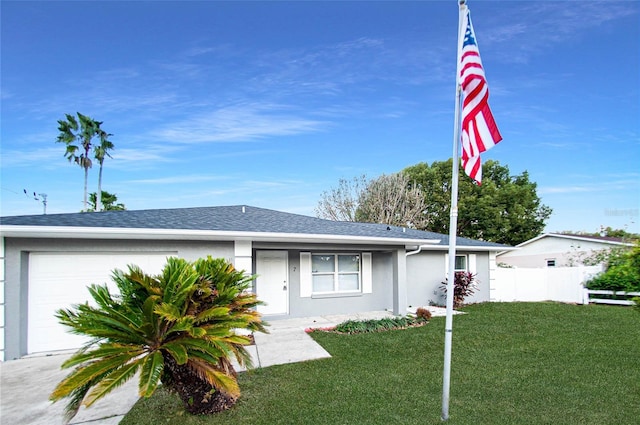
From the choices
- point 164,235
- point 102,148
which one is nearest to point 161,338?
point 164,235

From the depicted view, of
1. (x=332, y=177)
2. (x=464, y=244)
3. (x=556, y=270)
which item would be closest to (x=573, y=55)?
(x=464, y=244)

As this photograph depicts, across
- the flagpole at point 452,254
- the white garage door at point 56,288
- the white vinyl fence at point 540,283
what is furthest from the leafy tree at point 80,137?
the flagpole at point 452,254

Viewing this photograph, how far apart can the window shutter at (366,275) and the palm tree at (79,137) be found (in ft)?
76.5

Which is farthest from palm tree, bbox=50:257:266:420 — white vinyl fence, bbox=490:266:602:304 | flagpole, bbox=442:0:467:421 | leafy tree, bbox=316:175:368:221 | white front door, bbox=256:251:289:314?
leafy tree, bbox=316:175:368:221

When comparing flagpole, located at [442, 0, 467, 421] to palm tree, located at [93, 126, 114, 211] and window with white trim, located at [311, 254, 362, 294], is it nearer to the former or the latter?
window with white trim, located at [311, 254, 362, 294]

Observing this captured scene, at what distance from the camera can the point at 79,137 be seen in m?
26.5

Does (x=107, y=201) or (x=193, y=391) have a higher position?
(x=107, y=201)

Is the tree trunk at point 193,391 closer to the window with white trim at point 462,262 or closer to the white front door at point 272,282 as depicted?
the white front door at point 272,282

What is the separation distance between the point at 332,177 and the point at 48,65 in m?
22.1

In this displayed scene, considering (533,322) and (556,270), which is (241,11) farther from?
Result: (556,270)

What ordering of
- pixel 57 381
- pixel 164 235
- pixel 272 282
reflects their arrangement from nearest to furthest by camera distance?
pixel 57 381, pixel 164 235, pixel 272 282

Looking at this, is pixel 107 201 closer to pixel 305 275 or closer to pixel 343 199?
pixel 343 199

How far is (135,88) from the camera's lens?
12.7m

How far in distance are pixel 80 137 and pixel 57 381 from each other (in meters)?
25.3
